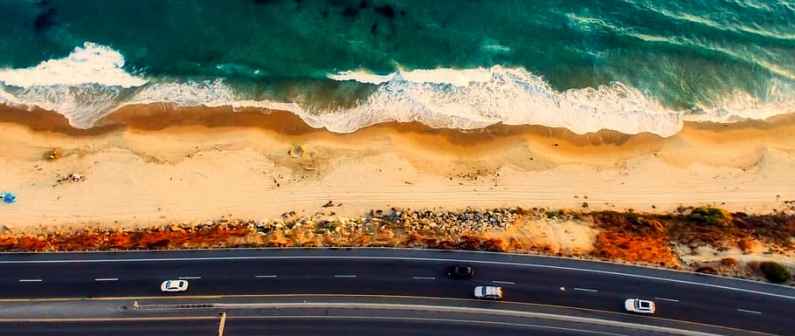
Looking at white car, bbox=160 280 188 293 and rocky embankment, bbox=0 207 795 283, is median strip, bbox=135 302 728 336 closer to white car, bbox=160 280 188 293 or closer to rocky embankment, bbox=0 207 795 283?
white car, bbox=160 280 188 293

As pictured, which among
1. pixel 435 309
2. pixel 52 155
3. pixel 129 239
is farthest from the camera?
pixel 52 155

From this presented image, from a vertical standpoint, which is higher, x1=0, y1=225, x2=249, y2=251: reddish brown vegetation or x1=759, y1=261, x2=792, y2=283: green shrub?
x1=0, y1=225, x2=249, y2=251: reddish brown vegetation

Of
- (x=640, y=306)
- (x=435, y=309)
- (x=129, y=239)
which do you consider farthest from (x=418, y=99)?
(x=129, y=239)

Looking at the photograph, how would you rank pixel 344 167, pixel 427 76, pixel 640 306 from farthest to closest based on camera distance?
pixel 427 76 → pixel 344 167 → pixel 640 306

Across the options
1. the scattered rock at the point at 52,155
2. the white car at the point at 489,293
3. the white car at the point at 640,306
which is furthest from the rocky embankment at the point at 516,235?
the scattered rock at the point at 52,155

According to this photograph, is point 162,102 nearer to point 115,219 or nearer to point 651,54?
point 115,219

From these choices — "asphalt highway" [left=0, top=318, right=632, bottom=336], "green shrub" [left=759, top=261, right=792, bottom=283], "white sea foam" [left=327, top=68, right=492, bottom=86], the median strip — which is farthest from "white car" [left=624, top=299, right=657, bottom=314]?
"white sea foam" [left=327, top=68, right=492, bottom=86]

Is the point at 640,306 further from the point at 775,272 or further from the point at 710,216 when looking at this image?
the point at 710,216

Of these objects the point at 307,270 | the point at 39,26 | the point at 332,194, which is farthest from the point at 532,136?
the point at 39,26
